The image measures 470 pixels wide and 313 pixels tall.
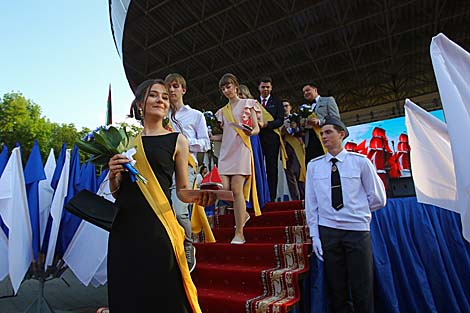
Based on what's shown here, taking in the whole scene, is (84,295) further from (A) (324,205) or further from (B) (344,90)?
(B) (344,90)

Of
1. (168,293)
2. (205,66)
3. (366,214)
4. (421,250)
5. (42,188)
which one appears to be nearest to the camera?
(168,293)

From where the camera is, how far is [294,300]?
260cm

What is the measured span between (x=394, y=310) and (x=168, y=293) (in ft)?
7.82

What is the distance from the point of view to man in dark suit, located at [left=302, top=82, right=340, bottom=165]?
162 inches

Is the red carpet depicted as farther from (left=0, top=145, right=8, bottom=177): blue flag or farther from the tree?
the tree

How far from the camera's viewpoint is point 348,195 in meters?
2.55

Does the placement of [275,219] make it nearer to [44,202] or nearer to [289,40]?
[44,202]

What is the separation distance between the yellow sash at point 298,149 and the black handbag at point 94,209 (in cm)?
363

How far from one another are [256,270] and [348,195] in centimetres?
101

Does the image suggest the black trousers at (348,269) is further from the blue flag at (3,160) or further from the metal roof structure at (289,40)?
the metal roof structure at (289,40)

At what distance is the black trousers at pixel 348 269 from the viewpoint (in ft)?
8.01

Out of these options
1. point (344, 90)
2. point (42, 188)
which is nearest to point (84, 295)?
point (42, 188)

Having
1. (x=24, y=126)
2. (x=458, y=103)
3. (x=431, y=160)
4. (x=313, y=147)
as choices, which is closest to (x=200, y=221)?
(x=313, y=147)

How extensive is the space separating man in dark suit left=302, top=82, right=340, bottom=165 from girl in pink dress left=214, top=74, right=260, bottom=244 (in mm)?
872
